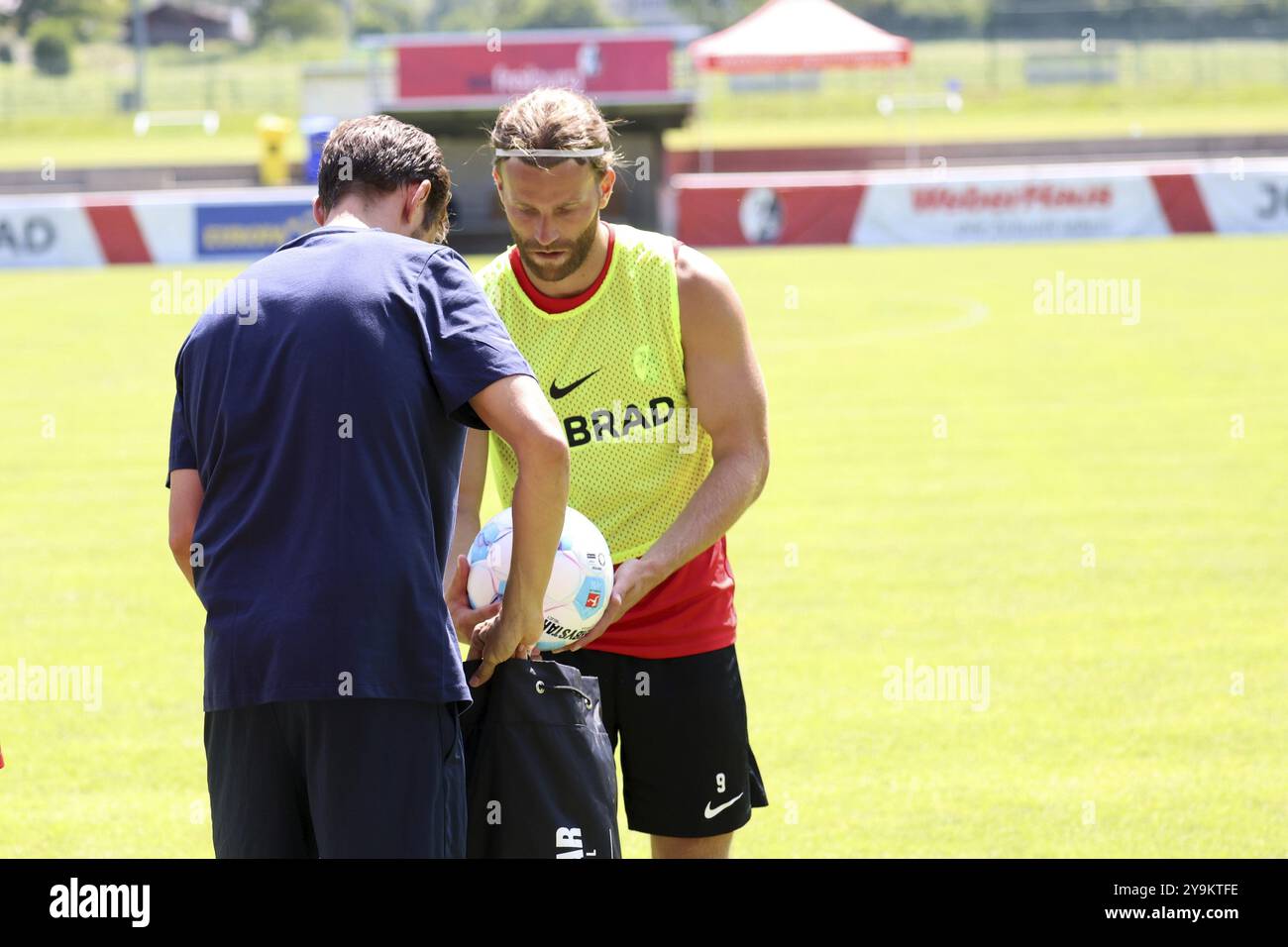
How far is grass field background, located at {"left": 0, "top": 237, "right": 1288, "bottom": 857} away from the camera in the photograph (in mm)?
6270

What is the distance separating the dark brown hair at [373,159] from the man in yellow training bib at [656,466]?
0.64 meters

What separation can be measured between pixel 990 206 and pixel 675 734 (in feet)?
91.5

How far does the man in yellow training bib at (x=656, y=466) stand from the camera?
424 centimetres

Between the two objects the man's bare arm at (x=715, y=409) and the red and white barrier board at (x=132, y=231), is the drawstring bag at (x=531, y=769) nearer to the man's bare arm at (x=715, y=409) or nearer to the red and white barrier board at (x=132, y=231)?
the man's bare arm at (x=715, y=409)

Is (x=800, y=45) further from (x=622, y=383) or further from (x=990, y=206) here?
(x=622, y=383)

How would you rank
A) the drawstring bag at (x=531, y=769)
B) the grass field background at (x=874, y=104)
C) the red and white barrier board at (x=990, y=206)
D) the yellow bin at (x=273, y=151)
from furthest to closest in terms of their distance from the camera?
the grass field background at (x=874, y=104) < the yellow bin at (x=273, y=151) < the red and white barrier board at (x=990, y=206) < the drawstring bag at (x=531, y=769)

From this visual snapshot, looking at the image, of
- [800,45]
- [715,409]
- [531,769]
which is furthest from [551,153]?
[800,45]

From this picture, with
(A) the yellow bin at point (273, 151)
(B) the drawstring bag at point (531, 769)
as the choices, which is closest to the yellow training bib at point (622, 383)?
(B) the drawstring bag at point (531, 769)

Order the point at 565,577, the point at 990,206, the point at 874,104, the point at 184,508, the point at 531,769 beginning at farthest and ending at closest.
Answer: the point at 874,104
the point at 990,206
the point at 565,577
the point at 531,769
the point at 184,508

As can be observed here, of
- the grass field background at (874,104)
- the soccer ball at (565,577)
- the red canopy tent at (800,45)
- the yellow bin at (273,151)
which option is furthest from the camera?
the grass field background at (874,104)

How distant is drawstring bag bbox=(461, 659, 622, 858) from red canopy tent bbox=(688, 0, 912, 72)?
3747 centimetres

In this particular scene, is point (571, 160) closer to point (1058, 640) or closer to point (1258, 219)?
point (1058, 640)

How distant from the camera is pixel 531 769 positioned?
3.71 m
